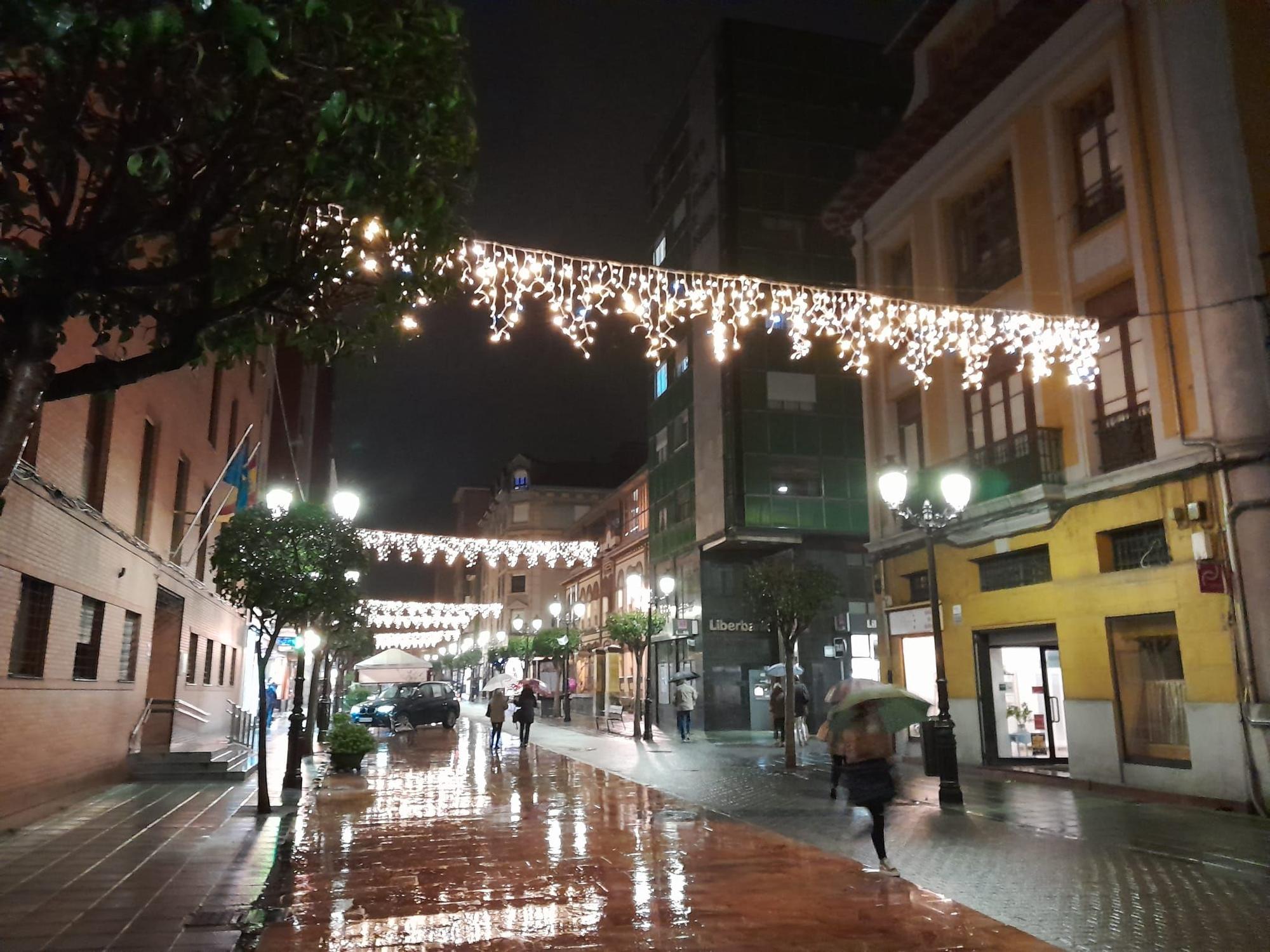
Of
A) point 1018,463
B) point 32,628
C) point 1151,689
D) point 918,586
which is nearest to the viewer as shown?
point 32,628

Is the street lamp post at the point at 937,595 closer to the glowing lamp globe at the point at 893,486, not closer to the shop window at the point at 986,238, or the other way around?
the glowing lamp globe at the point at 893,486

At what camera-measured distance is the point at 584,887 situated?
26.3ft

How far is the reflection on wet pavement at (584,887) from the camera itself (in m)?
6.53

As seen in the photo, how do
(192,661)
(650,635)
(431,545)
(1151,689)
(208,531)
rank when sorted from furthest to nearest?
(431,545) < (650,635) < (192,661) < (208,531) < (1151,689)

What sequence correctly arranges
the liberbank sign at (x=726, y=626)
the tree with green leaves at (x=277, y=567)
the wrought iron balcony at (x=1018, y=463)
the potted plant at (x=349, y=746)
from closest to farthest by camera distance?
the tree with green leaves at (x=277, y=567) < the wrought iron balcony at (x=1018, y=463) < the potted plant at (x=349, y=746) < the liberbank sign at (x=726, y=626)

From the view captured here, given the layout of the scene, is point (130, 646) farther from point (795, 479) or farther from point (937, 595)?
point (795, 479)

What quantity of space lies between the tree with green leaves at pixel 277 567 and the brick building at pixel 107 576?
2.01 metres

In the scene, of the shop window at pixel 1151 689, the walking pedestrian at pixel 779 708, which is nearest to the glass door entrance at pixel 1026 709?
the shop window at pixel 1151 689

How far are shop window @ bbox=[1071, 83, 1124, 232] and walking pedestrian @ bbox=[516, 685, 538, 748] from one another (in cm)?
1680

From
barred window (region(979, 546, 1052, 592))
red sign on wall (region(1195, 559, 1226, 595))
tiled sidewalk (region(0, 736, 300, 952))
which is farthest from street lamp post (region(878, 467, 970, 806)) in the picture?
tiled sidewalk (region(0, 736, 300, 952))

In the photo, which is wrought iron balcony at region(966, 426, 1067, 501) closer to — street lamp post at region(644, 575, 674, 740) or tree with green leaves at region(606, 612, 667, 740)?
street lamp post at region(644, 575, 674, 740)

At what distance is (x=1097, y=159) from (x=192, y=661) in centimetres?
2017

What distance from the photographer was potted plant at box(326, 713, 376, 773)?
1711 centimetres

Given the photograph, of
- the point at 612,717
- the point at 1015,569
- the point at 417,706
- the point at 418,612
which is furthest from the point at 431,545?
the point at 418,612
